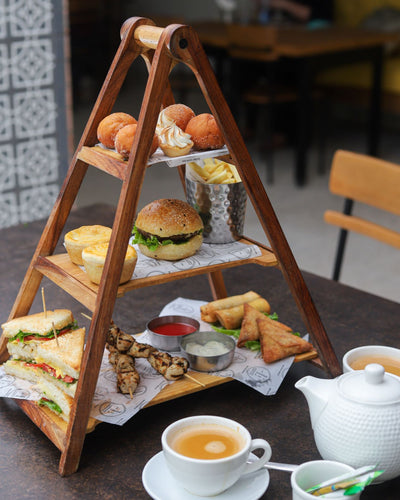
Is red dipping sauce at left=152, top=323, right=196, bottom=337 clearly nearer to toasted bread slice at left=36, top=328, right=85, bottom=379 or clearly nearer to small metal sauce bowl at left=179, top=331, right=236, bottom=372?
small metal sauce bowl at left=179, top=331, right=236, bottom=372

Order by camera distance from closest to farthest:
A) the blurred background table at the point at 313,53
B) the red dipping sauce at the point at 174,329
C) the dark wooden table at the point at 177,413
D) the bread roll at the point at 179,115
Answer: the dark wooden table at the point at 177,413, the bread roll at the point at 179,115, the red dipping sauce at the point at 174,329, the blurred background table at the point at 313,53

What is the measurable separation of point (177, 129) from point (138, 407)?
1.48ft

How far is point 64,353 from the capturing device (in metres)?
1.19

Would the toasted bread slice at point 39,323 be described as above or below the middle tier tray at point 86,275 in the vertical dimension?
below

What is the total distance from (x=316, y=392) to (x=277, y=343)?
0.96 ft

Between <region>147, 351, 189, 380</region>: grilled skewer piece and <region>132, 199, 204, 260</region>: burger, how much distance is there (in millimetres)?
175

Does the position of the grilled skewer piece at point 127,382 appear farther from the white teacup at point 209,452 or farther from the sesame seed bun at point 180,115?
the sesame seed bun at point 180,115

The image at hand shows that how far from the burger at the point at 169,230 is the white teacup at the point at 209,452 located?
12.2 inches

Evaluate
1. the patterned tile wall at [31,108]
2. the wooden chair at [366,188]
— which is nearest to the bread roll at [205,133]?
the wooden chair at [366,188]

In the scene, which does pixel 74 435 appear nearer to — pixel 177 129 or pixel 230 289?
pixel 177 129

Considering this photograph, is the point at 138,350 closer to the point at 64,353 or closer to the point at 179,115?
the point at 64,353

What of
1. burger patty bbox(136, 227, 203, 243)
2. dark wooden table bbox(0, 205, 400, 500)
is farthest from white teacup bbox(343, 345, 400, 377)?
burger patty bbox(136, 227, 203, 243)

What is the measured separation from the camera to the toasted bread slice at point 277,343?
4.32 feet

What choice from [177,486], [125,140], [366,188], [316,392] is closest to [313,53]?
[366,188]
